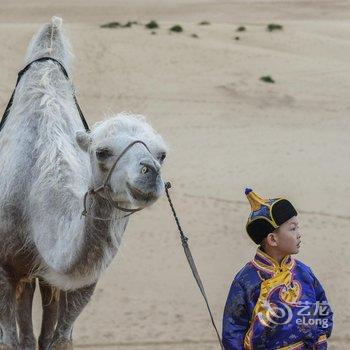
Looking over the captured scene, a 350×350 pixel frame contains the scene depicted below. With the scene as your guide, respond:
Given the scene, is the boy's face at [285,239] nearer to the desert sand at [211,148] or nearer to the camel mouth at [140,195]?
the camel mouth at [140,195]

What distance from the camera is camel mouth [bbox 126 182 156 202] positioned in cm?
402

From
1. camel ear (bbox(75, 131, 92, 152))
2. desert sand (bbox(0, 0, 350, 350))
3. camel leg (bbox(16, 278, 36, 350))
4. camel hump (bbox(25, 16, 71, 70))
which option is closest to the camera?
camel ear (bbox(75, 131, 92, 152))

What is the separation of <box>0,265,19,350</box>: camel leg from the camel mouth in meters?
1.52

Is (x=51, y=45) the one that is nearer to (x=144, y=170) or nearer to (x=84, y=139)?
(x=84, y=139)

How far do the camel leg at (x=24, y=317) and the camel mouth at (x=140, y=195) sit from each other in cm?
172

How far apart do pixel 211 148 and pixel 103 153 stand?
10.7m

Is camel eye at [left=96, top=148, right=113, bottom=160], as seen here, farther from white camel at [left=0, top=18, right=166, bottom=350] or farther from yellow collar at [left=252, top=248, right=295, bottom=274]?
yellow collar at [left=252, top=248, right=295, bottom=274]

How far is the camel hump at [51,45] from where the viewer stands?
6258 millimetres

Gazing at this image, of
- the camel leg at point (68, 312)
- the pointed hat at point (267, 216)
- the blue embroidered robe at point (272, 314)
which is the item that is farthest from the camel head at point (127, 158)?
the camel leg at point (68, 312)

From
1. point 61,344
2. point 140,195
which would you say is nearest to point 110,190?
point 140,195

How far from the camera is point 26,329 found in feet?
18.5

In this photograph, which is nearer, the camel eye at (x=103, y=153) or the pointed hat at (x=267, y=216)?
the pointed hat at (x=267, y=216)

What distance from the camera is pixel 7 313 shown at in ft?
17.5

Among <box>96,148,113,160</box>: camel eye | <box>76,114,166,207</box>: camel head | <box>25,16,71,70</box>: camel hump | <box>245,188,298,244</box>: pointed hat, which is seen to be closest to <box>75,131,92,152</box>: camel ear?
<box>76,114,166,207</box>: camel head
